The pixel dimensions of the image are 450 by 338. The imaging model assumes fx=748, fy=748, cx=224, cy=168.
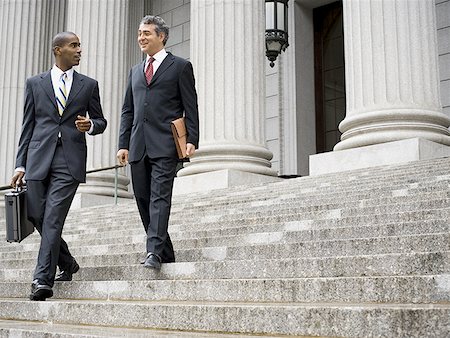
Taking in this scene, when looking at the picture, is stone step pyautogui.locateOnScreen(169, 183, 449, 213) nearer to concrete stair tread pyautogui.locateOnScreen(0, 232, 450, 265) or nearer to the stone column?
concrete stair tread pyautogui.locateOnScreen(0, 232, 450, 265)

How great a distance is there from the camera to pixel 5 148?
19.2m

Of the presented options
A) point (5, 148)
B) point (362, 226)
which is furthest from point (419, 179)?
point (5, 148)

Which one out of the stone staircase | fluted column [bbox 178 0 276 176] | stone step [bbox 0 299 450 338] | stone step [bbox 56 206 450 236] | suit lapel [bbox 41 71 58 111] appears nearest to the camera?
stone step [bbox 0 299 450 338]

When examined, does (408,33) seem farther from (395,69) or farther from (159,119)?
(159,119)

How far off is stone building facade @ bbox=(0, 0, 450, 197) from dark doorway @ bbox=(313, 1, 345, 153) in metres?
0.03

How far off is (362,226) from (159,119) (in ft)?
5.85

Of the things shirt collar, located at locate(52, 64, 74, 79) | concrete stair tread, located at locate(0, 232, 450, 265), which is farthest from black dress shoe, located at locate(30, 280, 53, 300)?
shirt collar, located at locate(52, 64, 74, 79)

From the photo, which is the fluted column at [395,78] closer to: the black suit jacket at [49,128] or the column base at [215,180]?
the column base at [215,180]

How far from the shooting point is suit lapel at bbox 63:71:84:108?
5.94 m

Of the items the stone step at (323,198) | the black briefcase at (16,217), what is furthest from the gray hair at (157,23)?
the stone step at (323,198)

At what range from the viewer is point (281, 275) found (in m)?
5.02

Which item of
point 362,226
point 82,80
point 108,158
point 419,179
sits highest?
point 108,158

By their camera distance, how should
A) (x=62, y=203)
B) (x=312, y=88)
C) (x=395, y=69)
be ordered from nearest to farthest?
Result: (x=62, y=203)
(x=395, y=69)
(x=312, y=88)

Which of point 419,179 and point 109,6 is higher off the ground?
point 109,6
